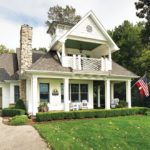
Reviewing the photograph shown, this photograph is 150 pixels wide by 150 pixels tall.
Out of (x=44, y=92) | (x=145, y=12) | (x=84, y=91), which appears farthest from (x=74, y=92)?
(x=145, y=12)

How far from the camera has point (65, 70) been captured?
18000 mm

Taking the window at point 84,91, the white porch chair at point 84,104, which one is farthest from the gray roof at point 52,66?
the white porch chair at point 84,104

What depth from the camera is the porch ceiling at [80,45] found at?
20375 millimetres

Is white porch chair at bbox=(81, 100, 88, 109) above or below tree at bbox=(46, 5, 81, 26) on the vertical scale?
below

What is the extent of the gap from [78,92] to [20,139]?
36.7 ft

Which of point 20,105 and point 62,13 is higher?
point 62,13

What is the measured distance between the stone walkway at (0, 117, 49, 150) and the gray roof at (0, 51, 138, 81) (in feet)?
19.2

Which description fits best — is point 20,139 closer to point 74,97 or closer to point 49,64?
point 49,64

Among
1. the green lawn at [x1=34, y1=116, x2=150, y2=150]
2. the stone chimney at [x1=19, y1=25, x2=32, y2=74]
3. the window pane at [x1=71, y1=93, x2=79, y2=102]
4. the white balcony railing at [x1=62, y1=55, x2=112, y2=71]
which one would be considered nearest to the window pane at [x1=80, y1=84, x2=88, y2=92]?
the window pane at [x1=71, y1=93, x2=79, y2=102]

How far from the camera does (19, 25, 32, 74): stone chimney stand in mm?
18859

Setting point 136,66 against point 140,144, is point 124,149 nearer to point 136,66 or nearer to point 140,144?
point 140,144

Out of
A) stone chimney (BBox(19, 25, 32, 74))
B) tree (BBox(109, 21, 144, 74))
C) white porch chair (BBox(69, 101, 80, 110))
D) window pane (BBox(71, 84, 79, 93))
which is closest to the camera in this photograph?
stone chimney (BBox(19, 25, 32, 74))

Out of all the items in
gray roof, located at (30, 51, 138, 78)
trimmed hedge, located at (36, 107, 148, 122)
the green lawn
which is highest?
gray roof, located at (30, 51, 138, 78)

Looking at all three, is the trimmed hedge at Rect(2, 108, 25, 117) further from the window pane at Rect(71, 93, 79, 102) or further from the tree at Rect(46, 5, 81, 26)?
the tree at Rect(46, 5, 81, 26)
